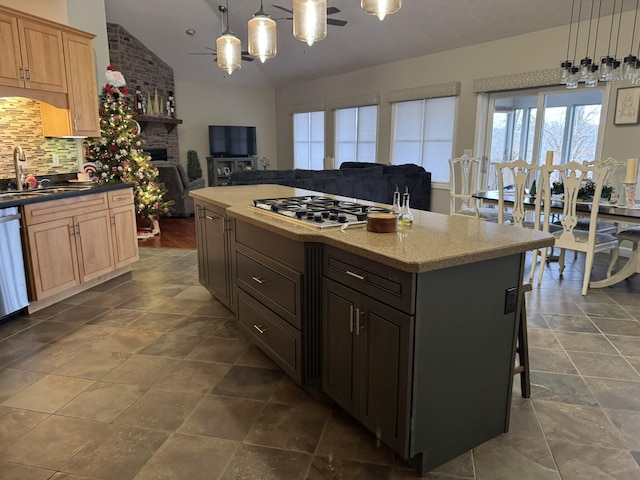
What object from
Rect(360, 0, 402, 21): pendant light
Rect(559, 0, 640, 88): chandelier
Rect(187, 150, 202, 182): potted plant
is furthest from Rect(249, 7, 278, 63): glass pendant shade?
Rect(187, 150, 202, 182): potted plant

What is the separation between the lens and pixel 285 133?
11.0 meters

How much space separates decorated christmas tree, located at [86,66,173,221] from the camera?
587cm

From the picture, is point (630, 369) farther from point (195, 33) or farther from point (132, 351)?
point (195, 33)

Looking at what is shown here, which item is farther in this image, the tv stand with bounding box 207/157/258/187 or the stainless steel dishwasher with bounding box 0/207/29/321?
the tv stand with bounding box 207/157/258/187

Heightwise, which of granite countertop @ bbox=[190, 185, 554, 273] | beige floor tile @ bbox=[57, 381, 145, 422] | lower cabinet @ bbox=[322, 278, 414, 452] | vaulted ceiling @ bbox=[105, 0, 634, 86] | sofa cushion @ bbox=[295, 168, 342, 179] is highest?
vaulted ceiling @ bbox=[105, 0, 634, 86]

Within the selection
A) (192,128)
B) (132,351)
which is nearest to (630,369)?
(132,351)

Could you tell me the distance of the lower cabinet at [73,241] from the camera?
11.1ft

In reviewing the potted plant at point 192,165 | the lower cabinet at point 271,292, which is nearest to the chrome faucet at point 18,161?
the lower cabinet at point 271,292

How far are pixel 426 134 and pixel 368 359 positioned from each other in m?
6.40

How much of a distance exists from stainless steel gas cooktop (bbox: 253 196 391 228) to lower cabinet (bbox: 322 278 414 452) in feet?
1.07

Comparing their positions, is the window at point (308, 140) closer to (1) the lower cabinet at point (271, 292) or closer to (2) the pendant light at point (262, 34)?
(2) the pendant light at point (262, 34)

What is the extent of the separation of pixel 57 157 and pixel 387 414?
4206mm

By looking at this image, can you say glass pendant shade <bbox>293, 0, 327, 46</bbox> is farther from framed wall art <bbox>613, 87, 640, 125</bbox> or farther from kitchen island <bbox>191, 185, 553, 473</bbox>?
framed wall art <bbox>613, 87, 640, 125</bbox>

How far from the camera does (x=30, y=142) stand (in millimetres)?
4062
